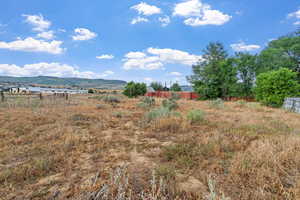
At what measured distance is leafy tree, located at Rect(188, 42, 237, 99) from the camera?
2325cm

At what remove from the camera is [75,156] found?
3.00 meters

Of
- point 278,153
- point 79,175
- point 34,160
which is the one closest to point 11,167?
point 34,160

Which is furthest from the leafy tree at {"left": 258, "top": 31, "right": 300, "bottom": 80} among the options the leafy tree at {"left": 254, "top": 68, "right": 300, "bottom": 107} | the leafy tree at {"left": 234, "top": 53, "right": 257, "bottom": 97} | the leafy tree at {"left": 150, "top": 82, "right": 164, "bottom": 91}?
the leafy tree at {"left": 150, "top": 82, "right": 164, "bottom": 91}

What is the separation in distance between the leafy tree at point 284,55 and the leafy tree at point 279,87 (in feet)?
31.5

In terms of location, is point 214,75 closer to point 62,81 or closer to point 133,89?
point 133,89

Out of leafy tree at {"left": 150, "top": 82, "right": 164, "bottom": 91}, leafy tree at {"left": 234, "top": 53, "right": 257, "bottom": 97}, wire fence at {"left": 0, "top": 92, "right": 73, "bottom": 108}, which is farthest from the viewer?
leafy tree at {"left": 150, "top": 82, "right": 164, "bottom": 91}

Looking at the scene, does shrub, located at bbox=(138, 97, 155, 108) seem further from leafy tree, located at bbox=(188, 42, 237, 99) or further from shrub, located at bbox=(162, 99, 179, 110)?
leafy tree, located at bbox=(188, 42, 237, 99)

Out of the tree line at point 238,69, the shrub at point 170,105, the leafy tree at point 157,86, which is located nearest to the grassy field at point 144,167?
the shrub at point 170,105

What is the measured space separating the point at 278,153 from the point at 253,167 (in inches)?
31.2

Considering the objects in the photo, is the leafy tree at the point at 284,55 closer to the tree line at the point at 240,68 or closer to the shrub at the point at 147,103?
the tree line at the point at 240,68

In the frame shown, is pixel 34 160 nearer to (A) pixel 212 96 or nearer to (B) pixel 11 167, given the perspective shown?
(B) pixel 11 167

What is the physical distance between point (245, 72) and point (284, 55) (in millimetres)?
5004

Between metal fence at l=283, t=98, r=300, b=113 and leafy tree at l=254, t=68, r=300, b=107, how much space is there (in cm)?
124

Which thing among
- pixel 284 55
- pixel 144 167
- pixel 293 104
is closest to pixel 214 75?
pixel 284 55
